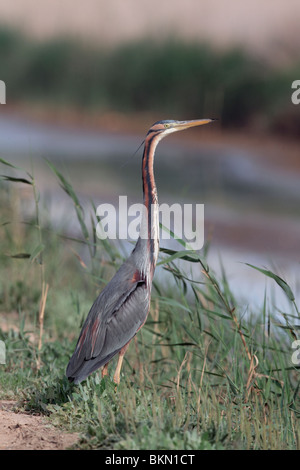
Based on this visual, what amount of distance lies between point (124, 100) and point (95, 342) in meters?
14.6

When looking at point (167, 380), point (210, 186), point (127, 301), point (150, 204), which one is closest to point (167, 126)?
point (150, 204)

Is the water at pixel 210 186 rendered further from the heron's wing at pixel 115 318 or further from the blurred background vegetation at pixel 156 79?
the heron's wing at pixel 115 318

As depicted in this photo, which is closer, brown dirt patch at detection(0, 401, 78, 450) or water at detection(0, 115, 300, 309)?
brown dirt patch at detection(0, 401, 78, 450)

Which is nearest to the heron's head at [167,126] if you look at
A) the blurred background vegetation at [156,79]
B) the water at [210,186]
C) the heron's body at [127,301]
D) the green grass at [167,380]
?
the heron's body at [127,301]

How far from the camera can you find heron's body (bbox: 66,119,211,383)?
3996 mm

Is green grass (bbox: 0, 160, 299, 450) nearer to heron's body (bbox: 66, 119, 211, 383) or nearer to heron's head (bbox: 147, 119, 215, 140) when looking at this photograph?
heron's body (bbox: 66, 119, 211, 383)

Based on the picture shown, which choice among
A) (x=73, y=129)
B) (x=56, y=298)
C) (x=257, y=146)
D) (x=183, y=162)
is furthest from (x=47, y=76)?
(x=56, y=298)

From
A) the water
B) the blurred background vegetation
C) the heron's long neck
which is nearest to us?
the heron's long neck

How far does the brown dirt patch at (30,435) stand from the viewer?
3.51m

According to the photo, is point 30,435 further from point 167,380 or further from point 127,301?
point 167,380

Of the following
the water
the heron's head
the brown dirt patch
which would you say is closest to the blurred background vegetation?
the water

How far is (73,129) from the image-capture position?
19.0 metres

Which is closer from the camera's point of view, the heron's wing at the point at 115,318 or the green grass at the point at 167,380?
the green grass at the point at 167,380

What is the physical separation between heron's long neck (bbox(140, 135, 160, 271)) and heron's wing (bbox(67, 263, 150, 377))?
0.46 ft
